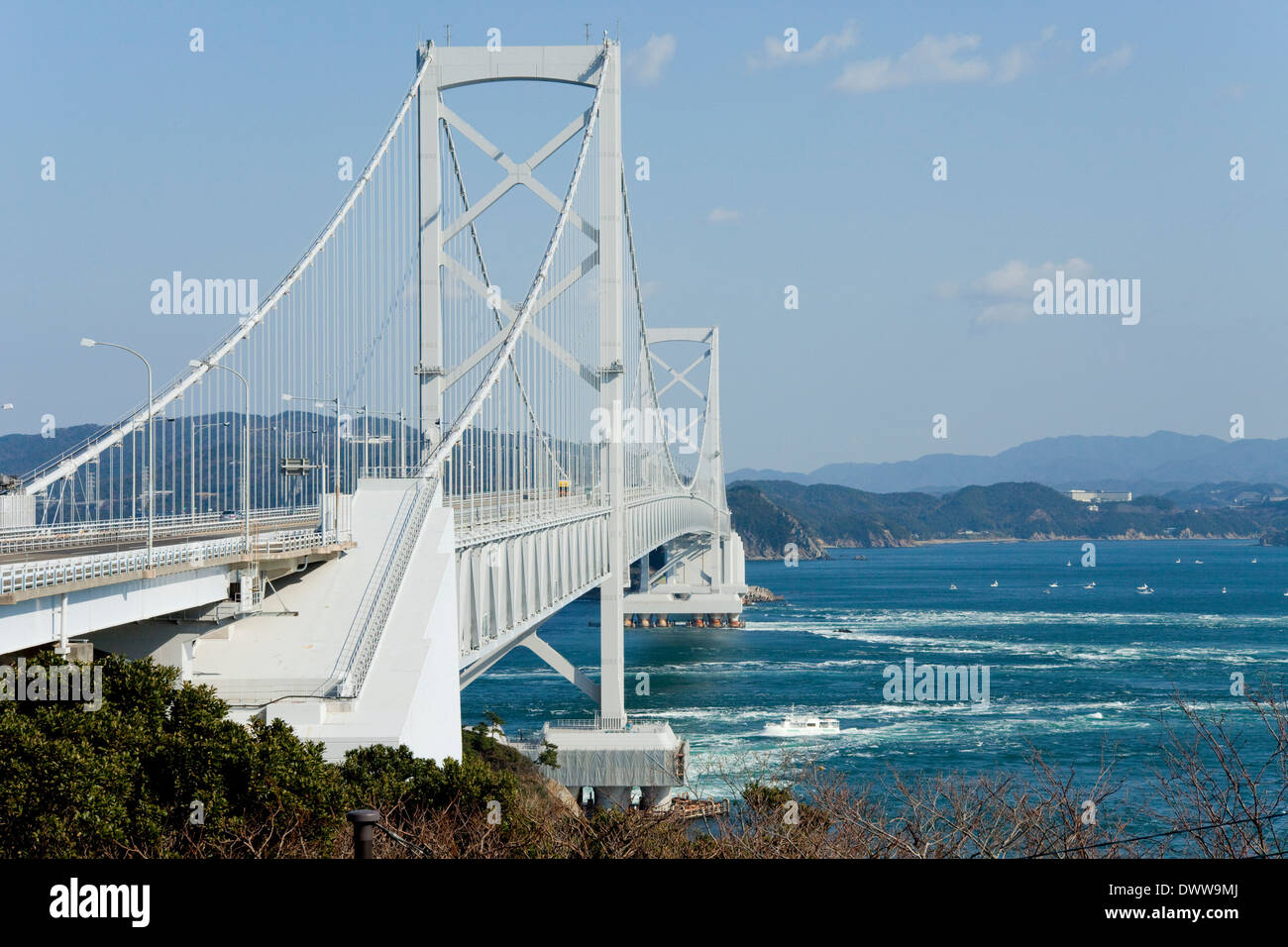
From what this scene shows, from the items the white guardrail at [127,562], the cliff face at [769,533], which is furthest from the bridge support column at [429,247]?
the cliff face at [769,533]

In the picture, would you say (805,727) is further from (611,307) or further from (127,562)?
(127,562)

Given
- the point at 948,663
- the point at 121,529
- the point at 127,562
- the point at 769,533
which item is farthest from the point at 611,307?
the point at 769,533

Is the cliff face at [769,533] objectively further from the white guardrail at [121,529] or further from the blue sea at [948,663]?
the white guardrail at [121,529]

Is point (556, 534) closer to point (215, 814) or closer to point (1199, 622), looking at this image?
point (215, 814)

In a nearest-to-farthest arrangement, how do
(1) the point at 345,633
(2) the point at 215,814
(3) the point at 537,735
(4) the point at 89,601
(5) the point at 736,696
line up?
(2) the point at 215,814, (4) the point at 89,601, (1) the point at 345,633, (3) the point at 537,735, (5) the point at 736,696

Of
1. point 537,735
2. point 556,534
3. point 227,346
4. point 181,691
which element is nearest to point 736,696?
point 537,735

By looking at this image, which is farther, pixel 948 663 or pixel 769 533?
pixel 769 533
